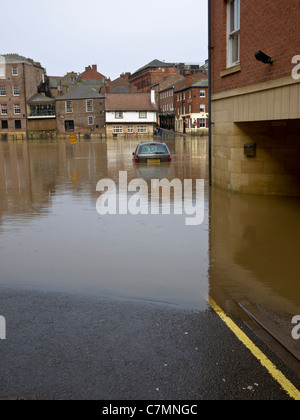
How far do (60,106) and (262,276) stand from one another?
77194 mm

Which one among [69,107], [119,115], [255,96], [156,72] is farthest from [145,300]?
[156,72]

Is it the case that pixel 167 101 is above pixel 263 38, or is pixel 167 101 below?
above

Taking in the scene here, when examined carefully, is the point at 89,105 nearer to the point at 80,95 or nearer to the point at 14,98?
the point at 80,95

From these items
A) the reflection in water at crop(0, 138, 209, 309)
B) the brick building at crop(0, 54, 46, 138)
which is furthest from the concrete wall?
the brick building at crop(0, 54, 46, 138)

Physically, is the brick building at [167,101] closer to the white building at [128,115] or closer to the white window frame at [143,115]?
the white building at [128,115]

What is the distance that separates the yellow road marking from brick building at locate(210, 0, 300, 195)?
19.4 ft

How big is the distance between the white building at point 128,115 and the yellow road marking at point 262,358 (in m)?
74.2

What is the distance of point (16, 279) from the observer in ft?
21.9

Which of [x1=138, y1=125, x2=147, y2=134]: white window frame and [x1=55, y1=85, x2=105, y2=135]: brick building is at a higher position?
[x1=55, y1=85, x2=105, y2=135]: brick building

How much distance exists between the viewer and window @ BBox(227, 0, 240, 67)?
43.5 ft

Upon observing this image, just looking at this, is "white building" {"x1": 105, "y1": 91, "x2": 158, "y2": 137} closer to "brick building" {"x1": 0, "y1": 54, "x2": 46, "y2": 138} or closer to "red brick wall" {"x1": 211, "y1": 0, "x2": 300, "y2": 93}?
"brick building" {"x1": 0, "y1": 54, "x2": 46, "y2": 138}

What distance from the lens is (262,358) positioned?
4.10 meters

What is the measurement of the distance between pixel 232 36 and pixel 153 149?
10465 mm

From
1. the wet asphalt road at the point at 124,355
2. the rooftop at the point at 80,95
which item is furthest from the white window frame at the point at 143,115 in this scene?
the wet asphalt road at the point at 124,355
